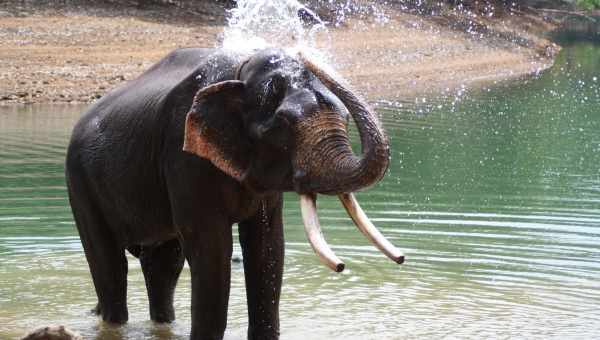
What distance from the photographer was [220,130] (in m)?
7.08

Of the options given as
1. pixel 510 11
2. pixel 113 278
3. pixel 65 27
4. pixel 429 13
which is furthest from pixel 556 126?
pixel 510 11

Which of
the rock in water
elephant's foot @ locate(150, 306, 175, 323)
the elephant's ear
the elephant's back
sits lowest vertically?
elephant's foot @ locate(150, 306, 175, 323)

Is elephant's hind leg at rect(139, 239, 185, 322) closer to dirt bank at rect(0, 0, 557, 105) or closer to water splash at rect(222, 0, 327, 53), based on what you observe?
water splash at rect(222, 0, 327, 53)

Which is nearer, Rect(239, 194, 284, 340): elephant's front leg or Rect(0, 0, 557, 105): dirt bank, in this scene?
Rect(239, 194, 284, 340): elephant's front leg

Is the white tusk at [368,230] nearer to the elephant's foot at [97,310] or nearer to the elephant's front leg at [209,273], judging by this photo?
the elephant's front leg at [209,273]

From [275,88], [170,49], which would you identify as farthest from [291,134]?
[170,49]

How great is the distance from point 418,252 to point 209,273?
464 cm

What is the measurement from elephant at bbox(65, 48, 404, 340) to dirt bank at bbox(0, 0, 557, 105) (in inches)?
596

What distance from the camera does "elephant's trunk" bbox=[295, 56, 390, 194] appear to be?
6371 mm

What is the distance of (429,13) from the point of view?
41750mm

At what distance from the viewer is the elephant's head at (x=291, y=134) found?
650 centimetres

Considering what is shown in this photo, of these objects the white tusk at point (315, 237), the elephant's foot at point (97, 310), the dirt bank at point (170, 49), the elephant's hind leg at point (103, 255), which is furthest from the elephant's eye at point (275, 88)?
the dirt bank at point (170, 49)

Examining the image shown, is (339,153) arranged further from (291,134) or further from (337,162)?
(291,134)

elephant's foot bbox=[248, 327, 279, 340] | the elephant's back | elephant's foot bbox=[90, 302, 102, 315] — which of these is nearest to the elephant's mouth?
the elephant's back
